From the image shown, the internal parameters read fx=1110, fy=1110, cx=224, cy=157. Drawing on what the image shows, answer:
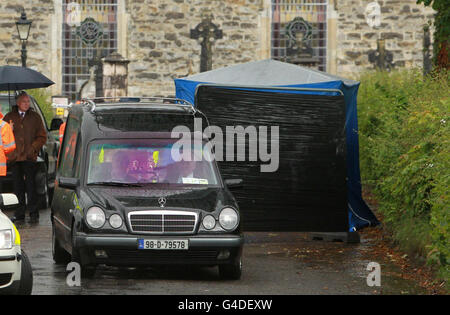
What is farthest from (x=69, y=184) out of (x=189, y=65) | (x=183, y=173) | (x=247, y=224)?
(x=189, y=65)

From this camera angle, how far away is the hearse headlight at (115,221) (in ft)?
36.5

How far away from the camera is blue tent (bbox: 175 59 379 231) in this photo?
16172 mm

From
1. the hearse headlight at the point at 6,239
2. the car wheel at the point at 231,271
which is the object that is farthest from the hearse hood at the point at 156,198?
the hearse headlight at the point at 6,239

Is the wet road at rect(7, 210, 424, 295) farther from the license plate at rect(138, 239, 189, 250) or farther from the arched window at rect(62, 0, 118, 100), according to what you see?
the arched window at rect(62, 0, 118, 100)

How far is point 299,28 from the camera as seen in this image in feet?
137

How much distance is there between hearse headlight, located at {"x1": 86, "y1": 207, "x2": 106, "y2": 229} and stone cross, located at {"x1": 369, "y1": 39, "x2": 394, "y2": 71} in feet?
103

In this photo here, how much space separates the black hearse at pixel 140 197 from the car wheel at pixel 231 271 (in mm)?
10

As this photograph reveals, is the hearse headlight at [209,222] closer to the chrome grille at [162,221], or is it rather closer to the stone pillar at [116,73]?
the chrome grille at [162,221]

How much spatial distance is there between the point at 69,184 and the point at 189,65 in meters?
30.2

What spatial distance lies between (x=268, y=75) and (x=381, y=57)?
25292 mm

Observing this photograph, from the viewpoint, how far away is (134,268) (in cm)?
1234

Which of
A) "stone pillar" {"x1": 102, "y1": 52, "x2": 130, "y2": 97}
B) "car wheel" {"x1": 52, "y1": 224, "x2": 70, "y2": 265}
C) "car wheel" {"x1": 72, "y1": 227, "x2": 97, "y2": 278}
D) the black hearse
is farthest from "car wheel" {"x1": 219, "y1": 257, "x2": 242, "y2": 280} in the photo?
"stone pillar" {"x1": 102, "y1": 52, "x2": 130, "y2": 97}

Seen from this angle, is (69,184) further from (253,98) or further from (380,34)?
(380,34)
